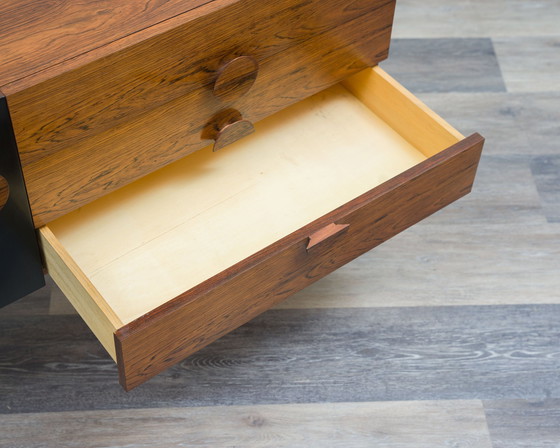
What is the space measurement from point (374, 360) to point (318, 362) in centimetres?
8

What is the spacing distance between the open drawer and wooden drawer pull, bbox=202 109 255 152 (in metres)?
0.07

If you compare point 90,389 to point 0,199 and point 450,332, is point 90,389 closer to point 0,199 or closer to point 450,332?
point 0,199

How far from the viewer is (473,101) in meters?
1.70

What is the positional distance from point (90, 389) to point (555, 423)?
2.12ft

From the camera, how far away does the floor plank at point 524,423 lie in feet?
4.22

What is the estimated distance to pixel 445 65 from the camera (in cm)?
177

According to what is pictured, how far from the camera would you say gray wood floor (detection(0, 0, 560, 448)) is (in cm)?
128

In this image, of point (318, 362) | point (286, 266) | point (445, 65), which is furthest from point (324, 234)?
point (445, 65)

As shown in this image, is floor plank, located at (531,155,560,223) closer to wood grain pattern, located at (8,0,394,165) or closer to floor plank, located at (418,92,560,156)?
floor plank, located at (418,92,560,156)

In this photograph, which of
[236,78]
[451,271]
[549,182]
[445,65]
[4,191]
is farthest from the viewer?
[445,65]

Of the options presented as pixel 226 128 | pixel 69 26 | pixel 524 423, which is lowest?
pixel 524 423

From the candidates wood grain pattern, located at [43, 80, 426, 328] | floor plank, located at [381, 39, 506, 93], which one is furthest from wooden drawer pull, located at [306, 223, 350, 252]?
floor plank, located at [381, 39, 506, 93]

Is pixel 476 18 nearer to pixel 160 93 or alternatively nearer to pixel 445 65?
pixel 445 65

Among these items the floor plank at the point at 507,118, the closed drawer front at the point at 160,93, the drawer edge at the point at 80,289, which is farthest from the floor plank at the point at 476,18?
the drawer edge at the point at 80,289
